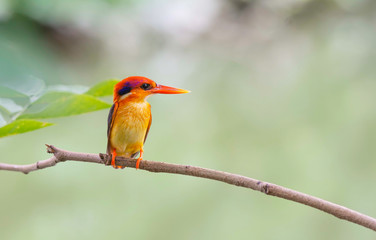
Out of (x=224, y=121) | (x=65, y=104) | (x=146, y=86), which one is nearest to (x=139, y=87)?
(x=146, y=86)

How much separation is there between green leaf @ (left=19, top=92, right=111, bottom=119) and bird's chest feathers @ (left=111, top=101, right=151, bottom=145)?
7.1 inches

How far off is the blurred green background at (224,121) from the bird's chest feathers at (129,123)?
0.61m

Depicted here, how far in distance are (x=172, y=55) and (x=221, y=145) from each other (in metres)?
0.36

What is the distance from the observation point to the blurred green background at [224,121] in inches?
49.9

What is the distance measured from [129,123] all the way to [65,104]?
22 cm

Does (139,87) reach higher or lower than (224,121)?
higher

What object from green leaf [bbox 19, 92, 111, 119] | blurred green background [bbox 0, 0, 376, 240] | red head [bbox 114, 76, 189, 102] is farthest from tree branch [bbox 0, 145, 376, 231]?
blurred green background [bbox 0, 0, 376, 240]

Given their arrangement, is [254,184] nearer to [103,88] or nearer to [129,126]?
[103,88]

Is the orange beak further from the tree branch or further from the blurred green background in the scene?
the blurred green background

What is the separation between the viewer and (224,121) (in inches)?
55.7

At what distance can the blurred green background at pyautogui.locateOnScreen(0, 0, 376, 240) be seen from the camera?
4.16 feet

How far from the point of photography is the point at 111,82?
0.40 m

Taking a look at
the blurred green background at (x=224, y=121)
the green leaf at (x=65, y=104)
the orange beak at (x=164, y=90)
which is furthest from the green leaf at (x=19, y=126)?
the blurred green background at (x=224, y=121)

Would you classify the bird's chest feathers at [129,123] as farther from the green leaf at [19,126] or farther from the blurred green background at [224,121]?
the blurred green background at [224,121]
